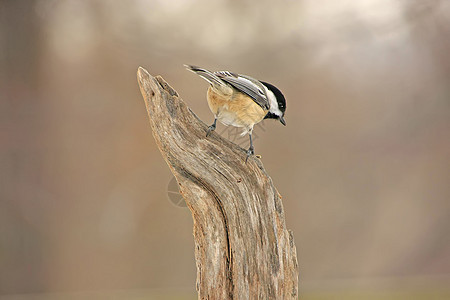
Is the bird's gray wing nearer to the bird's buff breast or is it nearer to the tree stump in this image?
the bird's buff breast

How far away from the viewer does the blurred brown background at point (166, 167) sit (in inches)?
131

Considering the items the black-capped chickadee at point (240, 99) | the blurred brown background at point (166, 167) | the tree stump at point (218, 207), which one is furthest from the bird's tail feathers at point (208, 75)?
the blurred brown background at point (166, 167)

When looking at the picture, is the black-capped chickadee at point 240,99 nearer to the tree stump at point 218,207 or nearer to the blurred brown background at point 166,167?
the tree stump at point 218,207

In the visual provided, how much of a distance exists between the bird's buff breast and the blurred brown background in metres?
1.44

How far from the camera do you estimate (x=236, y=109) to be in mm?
1784

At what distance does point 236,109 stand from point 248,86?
0.34 ft

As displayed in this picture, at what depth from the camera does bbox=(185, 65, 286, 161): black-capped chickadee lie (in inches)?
68.1

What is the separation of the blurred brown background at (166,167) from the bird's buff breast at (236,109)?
1437 mm

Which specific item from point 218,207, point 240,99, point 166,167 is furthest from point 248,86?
point 166,167

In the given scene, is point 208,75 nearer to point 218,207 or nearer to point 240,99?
point 240,99

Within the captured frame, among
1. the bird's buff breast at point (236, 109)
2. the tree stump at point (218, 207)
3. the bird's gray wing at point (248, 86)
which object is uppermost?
the bird's gray wing at point (248, 86)
